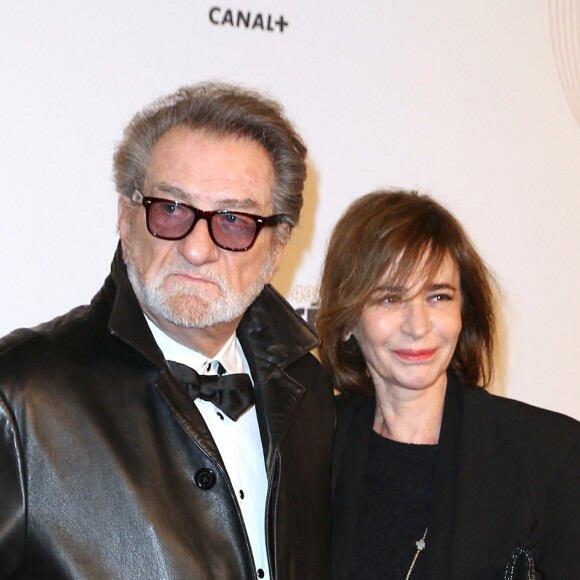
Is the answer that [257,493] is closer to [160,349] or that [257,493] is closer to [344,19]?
[160,349]

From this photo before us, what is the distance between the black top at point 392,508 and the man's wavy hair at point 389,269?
23cm

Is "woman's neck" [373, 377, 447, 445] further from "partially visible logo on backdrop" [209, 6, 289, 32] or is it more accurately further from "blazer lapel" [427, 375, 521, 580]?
"partially visible logo on backdrop" [209, 6, 289, 32]

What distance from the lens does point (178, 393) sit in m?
1.88

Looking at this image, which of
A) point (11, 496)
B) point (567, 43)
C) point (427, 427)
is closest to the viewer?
point (11, 496)

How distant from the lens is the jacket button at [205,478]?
1847 mm

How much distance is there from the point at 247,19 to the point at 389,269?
961 mm

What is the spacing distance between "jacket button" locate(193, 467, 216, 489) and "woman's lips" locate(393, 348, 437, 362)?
2.33 ft

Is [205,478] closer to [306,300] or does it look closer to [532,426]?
[532,426]

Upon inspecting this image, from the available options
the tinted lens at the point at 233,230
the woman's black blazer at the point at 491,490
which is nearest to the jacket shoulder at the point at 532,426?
the woman's black blazer at the point at 491,490

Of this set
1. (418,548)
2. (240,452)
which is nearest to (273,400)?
(240,452)

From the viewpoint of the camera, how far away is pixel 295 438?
2178 mm

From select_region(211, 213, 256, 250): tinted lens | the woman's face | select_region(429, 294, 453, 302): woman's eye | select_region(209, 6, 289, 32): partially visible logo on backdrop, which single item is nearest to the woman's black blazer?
the woman's face

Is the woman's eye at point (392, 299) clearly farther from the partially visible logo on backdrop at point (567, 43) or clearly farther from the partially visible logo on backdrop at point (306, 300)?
the partially visible logo on backdrop at point (567, 43)

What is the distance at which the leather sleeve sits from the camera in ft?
5.40
